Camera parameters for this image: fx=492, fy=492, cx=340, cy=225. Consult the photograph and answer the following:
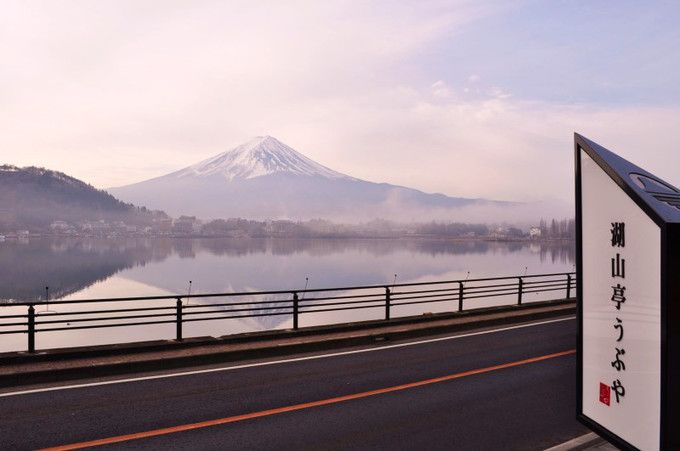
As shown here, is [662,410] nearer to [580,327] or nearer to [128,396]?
[580,327]

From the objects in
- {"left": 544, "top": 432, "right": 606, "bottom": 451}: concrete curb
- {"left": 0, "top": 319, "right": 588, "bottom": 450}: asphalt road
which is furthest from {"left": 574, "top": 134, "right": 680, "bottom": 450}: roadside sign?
{"left": 0, "top": 319, "right": 588, "bottom": 450}: asphalt road

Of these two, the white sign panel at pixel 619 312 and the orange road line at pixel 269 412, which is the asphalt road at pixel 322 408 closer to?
the orange road line at pixel 269 412

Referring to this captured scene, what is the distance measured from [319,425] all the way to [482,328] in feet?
32.3

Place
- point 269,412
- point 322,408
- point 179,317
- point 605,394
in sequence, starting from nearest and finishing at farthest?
point 605,394
point 269,412
point 322,408
point 179,317

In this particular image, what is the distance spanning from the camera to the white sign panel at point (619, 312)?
333 cm

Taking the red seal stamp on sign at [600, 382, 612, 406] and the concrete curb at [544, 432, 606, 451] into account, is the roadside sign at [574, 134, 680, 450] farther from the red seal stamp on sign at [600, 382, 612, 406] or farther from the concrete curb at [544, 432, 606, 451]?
the concrete curb at [544, 432, 606, 451]

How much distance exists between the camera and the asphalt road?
7.07 metres

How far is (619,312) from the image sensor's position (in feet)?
11.9

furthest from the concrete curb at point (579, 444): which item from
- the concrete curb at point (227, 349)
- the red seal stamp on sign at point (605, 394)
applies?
the concrete curb at point (227, 349)

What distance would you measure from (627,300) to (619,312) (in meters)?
0.13

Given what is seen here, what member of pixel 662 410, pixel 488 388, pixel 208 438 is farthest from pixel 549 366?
pixel 662 410

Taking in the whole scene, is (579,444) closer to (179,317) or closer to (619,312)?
(619,312)

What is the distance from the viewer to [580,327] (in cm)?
400

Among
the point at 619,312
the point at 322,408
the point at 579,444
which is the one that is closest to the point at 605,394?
the point at 619,312
